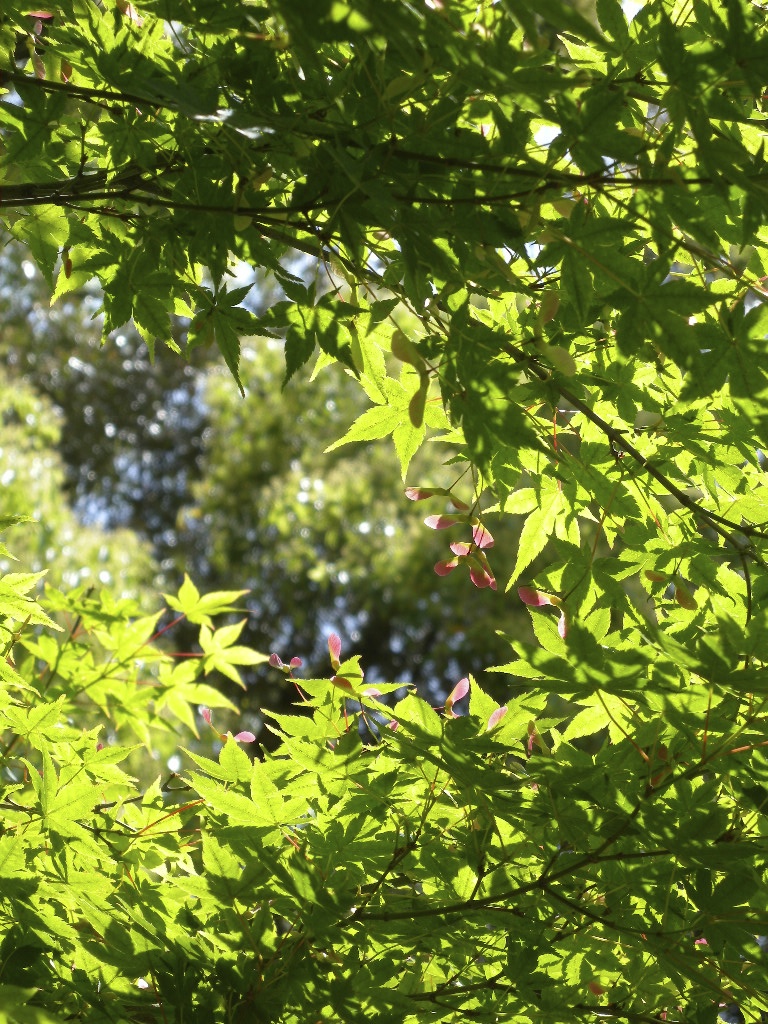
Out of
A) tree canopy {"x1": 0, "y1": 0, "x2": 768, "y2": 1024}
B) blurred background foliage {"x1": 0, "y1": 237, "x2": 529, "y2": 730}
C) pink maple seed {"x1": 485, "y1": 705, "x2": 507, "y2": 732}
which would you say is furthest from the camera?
blurred background foliage {"x1": 0, "y1": 237, "x2": 529, "y2": 730}

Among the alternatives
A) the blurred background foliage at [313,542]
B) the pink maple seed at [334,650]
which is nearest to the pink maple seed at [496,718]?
the pink maple seed at [334,650]

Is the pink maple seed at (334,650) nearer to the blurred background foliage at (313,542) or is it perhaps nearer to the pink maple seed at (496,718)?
the pink maple seed at (496,718)

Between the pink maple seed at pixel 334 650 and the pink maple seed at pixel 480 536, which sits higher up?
the pink maple seed at pixel 480 536

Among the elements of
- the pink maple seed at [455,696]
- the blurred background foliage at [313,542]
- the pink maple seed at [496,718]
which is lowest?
the pink maple seed at [496,718]

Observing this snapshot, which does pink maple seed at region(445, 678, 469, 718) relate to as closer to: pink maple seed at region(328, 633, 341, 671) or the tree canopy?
the tree canopy

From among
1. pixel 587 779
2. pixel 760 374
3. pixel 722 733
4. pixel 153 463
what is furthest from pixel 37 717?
pixel 153 463

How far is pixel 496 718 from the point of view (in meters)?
1.22

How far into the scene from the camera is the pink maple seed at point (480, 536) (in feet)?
4.64

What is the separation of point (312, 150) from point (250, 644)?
8.55m

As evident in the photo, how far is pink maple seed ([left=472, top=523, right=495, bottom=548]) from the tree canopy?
8cm

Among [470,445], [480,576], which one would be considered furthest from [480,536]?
[470,445]

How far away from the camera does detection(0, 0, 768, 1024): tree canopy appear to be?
38.5 inches

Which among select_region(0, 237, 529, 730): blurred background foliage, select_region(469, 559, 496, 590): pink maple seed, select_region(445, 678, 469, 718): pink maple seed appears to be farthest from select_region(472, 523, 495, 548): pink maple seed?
select_region(0, 237, 529, 730): blurred background foliage

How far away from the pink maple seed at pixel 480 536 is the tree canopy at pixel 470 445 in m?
0.08
